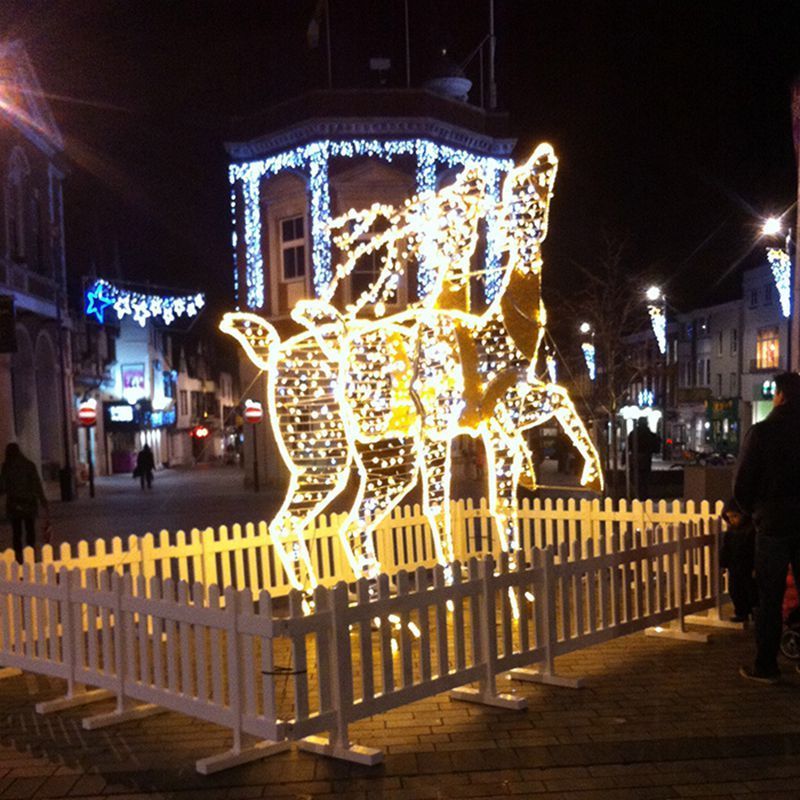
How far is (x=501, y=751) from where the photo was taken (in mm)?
5305

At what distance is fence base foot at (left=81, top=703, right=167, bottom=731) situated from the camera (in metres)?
5.93

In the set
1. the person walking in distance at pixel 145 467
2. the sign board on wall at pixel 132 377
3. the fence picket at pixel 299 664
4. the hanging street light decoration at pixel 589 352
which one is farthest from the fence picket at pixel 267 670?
the sign board on wall at pixel 132 377

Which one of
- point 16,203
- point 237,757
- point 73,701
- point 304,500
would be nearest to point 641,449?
point 304,500

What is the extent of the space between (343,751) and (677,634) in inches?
149

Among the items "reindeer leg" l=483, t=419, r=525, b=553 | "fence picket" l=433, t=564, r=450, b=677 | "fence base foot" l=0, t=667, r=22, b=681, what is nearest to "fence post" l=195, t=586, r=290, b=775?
"fence picket" l=433, t=564, r=450, b=677

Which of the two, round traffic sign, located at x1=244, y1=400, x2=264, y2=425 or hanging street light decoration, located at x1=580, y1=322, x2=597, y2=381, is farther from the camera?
hanging street light decoration, located at x1=580, y1=322, x2=597, y2=381

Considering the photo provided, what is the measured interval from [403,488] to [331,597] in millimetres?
2576

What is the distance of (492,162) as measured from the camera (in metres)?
23.9

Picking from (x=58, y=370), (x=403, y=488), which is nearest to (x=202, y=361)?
(x=58, y=370)

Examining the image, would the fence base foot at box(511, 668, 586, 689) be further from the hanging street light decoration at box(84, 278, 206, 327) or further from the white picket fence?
the hanging street light decoration at box(84, 278, 206, 327)

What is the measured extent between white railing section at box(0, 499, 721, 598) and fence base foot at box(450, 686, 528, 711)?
1.76m

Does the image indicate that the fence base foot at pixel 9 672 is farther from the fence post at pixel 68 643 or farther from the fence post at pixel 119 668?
the fence post at pixel 119 668

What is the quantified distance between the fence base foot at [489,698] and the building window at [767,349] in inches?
1580

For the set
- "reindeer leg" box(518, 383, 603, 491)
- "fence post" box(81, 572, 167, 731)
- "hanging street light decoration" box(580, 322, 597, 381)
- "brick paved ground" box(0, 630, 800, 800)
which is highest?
"hanging street light decoration" box(580, 322, 597, 381)
